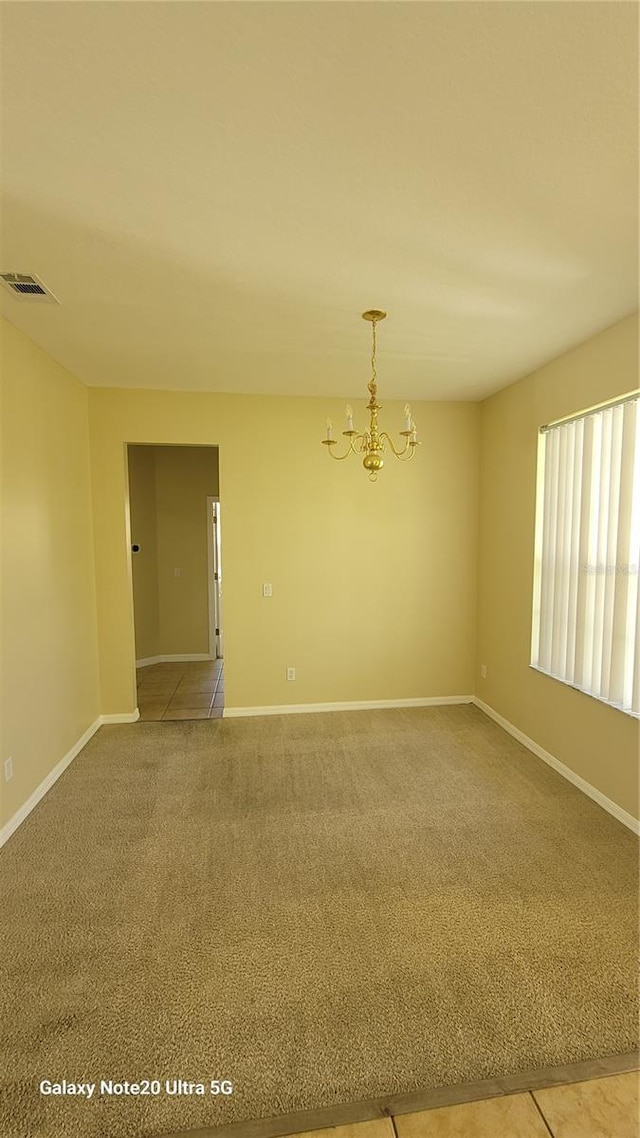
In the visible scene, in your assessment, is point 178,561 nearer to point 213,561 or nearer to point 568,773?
point 213,561

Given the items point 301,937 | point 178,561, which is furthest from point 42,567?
point 178,561

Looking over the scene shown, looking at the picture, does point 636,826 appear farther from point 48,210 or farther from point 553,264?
point 48,210

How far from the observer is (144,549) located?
19.7ft

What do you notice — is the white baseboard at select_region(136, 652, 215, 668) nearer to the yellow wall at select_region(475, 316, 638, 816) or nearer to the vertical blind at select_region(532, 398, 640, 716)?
the yellow wall at select_region(475, 316, 638, 816)

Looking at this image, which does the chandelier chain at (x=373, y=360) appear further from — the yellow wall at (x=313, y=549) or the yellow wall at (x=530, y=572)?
the yellow wall at (x=530, y=572)

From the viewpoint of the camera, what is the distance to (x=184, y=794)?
3.01 m

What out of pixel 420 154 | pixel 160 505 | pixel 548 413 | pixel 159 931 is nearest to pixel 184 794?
pixel 159 931

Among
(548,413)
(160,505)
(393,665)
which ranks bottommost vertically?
(393,665)

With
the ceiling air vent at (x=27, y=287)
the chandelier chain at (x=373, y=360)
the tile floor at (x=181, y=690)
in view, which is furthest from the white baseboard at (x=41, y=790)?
the chandelier chain at (x=373, y=360)

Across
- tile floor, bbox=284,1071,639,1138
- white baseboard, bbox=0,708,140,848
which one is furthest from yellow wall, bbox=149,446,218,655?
tile floor, bbox=284,1071,639,1138

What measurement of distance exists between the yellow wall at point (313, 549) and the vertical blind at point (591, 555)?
1.04 m

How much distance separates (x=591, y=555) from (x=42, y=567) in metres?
3.52

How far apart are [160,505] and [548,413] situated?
4.66m

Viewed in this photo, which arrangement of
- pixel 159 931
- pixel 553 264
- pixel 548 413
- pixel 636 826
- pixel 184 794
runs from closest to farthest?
pixel 159 931, pixel 553 264, pixel 636 826, pixel 184 794, pixel 548 413
